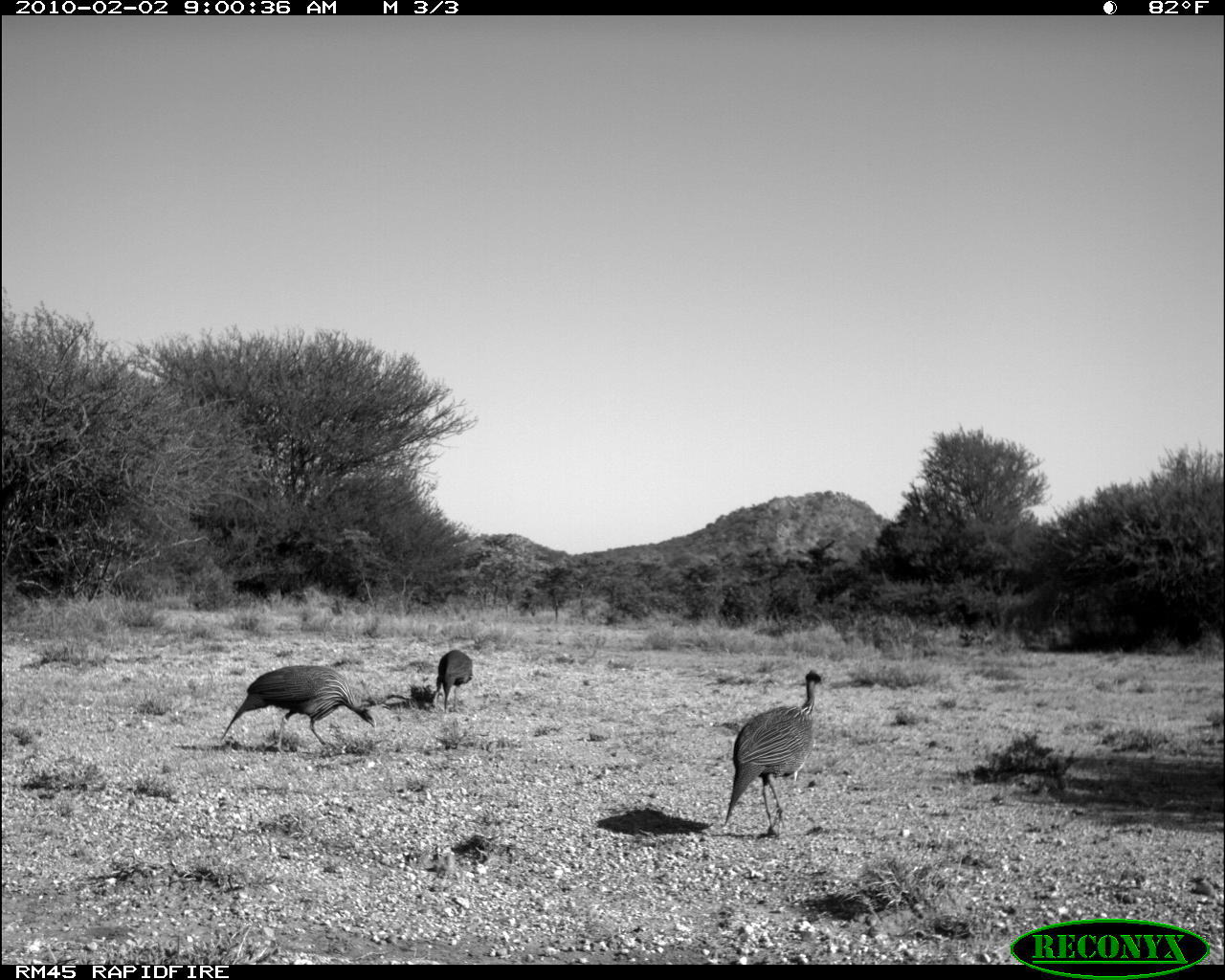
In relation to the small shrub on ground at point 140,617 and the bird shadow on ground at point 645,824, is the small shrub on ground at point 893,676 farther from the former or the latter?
the small shrub on ground at point 140,617

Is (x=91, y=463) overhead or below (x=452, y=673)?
overhead

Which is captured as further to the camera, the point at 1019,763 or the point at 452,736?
the point at 1019,763

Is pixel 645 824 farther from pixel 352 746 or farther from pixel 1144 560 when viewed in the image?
pixel 1144 560

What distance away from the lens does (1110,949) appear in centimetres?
152

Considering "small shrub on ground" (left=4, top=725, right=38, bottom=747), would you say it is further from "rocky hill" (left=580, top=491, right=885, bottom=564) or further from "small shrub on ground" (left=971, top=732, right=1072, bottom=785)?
"small shrub on ground" (left=971, top=732, right=1072, bottom=785)

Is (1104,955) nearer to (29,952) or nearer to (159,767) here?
(159,767)

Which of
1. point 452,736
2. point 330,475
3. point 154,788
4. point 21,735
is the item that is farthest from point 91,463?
point 452,736

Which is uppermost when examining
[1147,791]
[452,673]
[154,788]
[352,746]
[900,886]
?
[452,673]

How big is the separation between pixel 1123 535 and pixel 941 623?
11.2 metres

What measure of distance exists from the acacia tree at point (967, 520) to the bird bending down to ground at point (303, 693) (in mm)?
2825

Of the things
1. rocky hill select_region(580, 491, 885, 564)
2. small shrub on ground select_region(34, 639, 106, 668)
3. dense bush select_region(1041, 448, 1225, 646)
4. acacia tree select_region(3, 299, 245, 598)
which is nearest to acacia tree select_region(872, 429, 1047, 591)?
dense bush select_region(1041, 448, 1225, 646)

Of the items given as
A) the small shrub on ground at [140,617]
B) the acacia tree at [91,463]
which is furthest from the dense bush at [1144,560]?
the acacia tree at [91,463]

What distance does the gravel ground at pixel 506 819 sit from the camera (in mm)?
2342

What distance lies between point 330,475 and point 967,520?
454 centimetres
